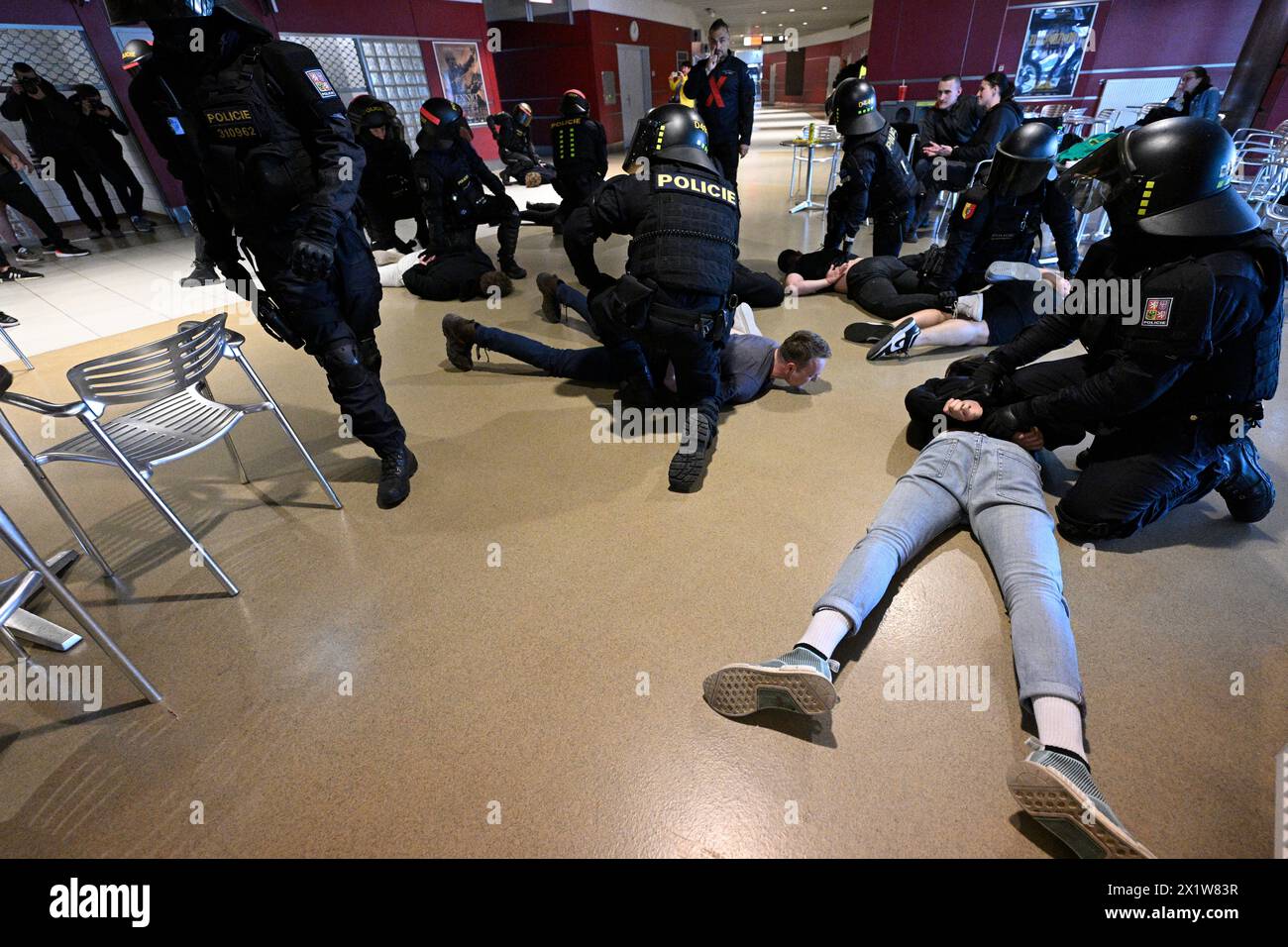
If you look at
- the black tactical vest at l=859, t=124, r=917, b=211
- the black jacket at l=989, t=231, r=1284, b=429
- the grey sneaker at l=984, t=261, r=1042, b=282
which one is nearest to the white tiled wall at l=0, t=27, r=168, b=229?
the black tactical vest at l=859, t=124, r=917, b=211

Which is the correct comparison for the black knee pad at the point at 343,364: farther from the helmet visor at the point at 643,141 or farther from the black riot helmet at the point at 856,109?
the black riot helmet at the point at 856,109

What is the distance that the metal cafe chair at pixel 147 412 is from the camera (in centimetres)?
156

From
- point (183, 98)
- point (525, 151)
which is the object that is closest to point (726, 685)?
point (183, 98)

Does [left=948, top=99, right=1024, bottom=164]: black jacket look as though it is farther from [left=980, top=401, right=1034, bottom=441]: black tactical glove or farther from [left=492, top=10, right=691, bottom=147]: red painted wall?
[left=492, top=10, right=691, bottom=147]: red painted wall

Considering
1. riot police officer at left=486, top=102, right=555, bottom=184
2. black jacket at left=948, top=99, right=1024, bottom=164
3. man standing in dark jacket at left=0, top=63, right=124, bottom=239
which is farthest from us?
riot police officer at left=486, top=102, right=555, bottom=184

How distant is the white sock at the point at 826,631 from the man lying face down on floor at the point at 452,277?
3653 millimetres

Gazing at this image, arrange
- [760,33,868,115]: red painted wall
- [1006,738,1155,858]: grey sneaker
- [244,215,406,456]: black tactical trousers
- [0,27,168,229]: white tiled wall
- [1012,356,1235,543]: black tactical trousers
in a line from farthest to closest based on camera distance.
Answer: [760,33,868,115]: red painted wall, [0,27,168,229]: white tiled wall, [244,215,406,456]: black tactical trousers, [1012,356,1235,543]: black tactical trousers, [1006,738,1155,858]: grey sneaker

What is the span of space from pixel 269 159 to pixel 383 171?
11.9 feet

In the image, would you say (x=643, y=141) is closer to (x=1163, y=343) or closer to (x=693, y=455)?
(x=693, y=455)

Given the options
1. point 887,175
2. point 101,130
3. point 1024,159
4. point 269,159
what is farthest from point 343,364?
point 101,130

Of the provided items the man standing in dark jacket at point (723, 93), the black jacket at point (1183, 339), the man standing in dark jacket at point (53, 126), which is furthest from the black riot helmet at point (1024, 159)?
the man standing in dark jacket at point (53, 126)

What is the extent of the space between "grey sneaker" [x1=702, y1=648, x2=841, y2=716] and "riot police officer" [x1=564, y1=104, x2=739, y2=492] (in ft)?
3.17

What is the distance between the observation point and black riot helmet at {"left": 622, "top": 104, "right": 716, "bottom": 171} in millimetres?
2262
